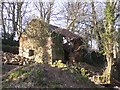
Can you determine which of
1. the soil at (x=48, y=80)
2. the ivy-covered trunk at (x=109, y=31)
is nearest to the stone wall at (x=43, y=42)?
the ivy-covered trunk at (x=109, y=31)

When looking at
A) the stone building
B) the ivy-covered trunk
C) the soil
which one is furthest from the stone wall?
the soil

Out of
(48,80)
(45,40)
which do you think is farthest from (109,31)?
(48,80)

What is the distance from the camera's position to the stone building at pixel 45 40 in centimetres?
1922

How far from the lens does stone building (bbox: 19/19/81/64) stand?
63.1 ft

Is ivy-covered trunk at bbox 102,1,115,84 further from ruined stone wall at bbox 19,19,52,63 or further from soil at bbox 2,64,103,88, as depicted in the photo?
soil at bbox 2,64,103,88

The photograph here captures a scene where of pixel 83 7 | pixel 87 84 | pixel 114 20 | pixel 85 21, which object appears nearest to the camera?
pixel 87 84

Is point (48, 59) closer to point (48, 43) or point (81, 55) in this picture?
point (48, 43)

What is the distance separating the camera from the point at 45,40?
19.6 metres

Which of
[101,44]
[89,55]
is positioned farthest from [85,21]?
[89,55]

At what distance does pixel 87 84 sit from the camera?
8961 millimetres

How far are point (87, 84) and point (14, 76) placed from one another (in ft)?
7.80

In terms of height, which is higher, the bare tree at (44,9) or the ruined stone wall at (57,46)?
the bare tree at (44,9)

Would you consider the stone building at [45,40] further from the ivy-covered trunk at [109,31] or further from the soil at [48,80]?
the soil at [48,80]

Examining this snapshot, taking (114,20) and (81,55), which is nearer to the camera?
(114,20)
